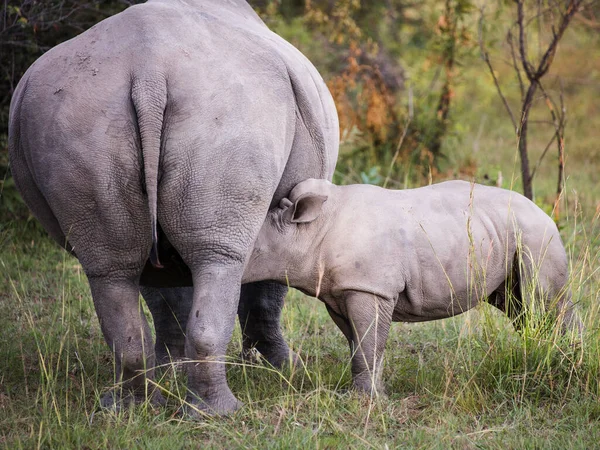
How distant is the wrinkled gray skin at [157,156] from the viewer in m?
3.34

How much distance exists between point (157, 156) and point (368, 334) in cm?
121

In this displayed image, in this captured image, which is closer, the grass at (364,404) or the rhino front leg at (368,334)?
the grass at (364,404)

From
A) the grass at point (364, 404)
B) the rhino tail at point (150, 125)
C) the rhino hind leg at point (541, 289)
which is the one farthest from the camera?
the rhino hind leg at point (541, 289)

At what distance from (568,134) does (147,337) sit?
8788 mm

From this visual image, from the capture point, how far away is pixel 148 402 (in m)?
3.71

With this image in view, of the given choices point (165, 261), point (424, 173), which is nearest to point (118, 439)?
point (165, 261)

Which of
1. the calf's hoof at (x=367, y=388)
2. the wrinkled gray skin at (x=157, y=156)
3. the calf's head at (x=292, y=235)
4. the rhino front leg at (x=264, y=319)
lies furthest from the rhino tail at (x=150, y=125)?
the rhino front leg at (x=264, y=319)

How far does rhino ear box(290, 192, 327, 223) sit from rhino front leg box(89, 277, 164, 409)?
0.75 meters

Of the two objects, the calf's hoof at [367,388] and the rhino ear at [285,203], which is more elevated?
the rhino ear at [285,203]

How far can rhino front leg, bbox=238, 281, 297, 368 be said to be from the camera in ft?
15.3

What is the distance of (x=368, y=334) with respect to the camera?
3.83 metres

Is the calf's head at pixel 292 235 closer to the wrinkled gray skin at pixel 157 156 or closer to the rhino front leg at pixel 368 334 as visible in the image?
the wrinkled gray skin at pixel 157 156

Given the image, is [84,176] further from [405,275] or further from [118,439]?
[405,275]

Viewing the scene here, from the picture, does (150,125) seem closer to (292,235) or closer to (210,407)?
(292,235)
